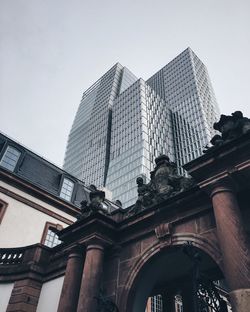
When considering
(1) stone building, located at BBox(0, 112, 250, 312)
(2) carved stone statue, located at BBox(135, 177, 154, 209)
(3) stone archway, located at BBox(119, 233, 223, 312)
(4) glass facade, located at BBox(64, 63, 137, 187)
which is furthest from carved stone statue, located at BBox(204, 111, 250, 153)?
(4) glass facade, located at BBox(64, 63, 137, 187)

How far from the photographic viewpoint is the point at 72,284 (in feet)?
31.7

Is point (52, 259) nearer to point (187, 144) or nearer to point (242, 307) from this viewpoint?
point (242, 307)

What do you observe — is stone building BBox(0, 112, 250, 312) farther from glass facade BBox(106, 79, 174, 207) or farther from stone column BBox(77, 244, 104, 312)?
glass facade BBox(106, 79, 174, 207)

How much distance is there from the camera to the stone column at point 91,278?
846 cm

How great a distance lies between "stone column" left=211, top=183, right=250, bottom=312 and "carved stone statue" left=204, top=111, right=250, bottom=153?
4.25 ft

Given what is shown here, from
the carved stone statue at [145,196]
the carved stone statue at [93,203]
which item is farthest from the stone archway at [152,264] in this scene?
the carved stone statue at [93,203]

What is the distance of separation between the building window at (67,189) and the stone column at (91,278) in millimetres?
12112

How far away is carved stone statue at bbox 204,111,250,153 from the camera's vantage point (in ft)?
25.0

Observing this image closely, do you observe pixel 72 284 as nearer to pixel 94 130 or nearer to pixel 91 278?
pixel 91 278

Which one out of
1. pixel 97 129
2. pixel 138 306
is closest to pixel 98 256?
pixel 138 306

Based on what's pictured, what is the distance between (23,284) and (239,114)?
10.5 metres

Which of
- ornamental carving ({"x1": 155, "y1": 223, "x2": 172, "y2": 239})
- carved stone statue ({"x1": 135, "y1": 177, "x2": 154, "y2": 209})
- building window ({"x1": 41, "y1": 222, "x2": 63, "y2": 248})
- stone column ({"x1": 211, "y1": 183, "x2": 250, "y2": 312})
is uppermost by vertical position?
building window ({"x1": 41, "y1": 222, "x2": 63, "y2": 248})

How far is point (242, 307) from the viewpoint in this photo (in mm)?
5512

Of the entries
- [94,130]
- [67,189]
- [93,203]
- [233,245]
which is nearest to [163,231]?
[233,245]
